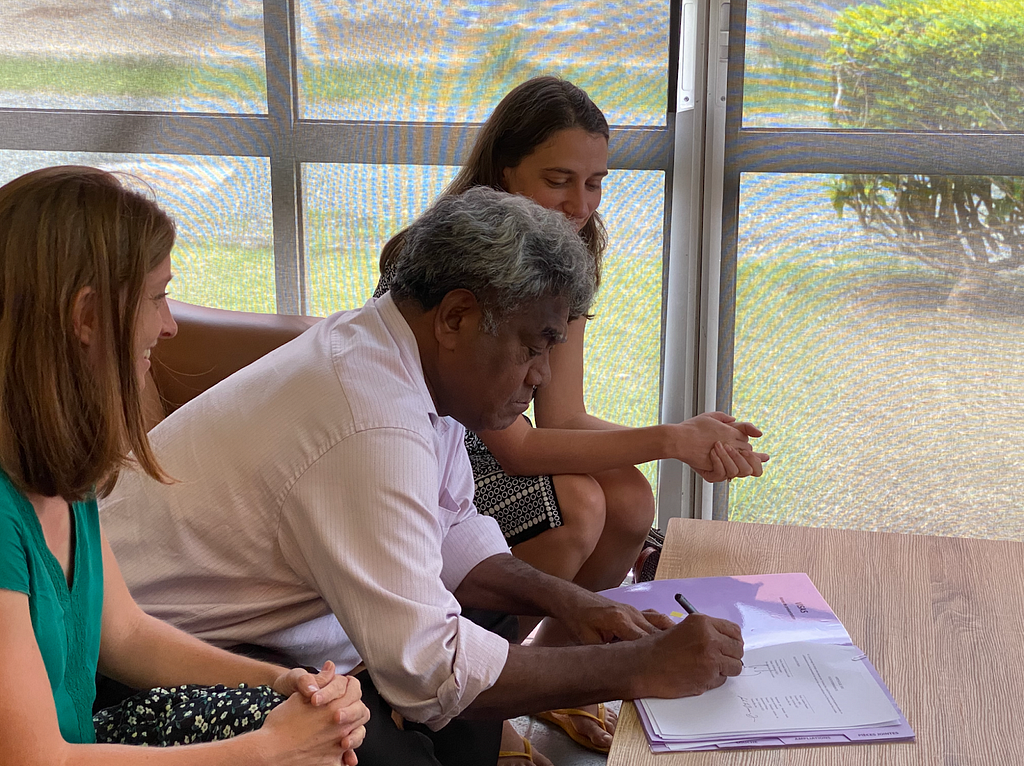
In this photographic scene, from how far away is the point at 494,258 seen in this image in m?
1.34

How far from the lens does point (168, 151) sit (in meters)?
2.90

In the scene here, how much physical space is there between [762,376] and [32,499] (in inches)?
85.9

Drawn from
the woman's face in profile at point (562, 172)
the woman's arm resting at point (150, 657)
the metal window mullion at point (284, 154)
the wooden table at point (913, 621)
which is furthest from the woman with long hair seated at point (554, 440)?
the metal window mullion at point (284, 154)

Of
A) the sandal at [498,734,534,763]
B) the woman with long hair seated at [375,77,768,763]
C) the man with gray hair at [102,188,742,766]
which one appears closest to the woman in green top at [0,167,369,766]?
the man with gray hair at [102,188,742,766]

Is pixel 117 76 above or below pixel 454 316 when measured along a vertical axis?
above

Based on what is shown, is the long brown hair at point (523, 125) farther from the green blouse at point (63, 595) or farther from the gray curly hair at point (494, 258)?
the green blouse at point (63, 595)

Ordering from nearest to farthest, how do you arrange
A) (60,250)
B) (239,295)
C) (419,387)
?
(60,250)
(419,387)
(239,295)

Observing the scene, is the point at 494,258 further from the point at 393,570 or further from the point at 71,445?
the point at 71,445

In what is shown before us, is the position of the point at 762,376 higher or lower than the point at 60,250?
lower

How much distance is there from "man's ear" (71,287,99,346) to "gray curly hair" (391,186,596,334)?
482 millimetres

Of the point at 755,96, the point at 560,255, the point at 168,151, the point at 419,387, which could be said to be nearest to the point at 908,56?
the point at 755,96

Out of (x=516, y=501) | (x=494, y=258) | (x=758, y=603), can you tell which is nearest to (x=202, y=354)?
(x=516, y=501)

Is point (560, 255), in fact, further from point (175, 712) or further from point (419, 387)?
point (175, 712)

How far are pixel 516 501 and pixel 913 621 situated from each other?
0.85 meters
